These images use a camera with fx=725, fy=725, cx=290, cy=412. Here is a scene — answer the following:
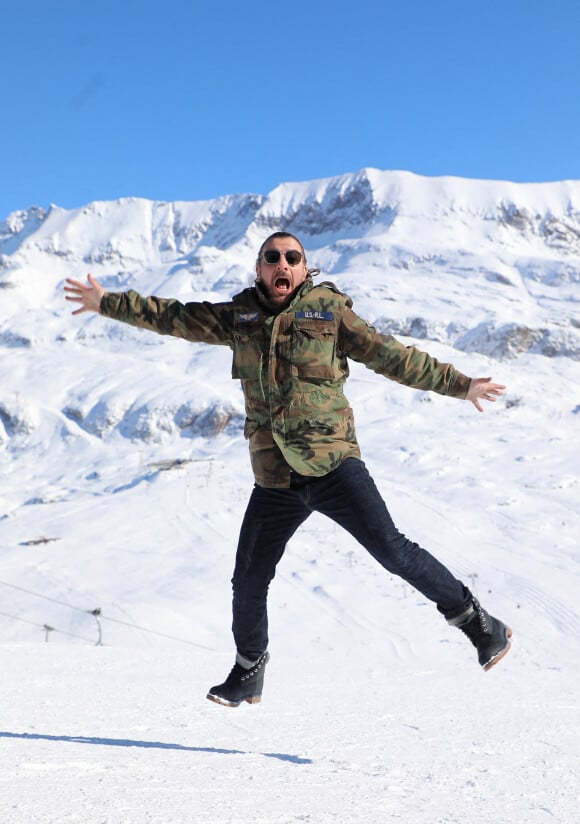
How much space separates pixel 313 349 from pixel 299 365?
110mm

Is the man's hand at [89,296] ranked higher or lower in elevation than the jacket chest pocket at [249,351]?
higher

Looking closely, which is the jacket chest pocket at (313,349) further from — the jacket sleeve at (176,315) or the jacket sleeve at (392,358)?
the jacket sleeve at (176,315)

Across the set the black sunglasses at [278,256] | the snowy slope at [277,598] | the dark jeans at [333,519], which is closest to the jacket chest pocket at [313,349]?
the black sunglasses at [278,256]

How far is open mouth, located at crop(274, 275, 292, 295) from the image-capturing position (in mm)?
3818

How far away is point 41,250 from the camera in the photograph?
174 meters

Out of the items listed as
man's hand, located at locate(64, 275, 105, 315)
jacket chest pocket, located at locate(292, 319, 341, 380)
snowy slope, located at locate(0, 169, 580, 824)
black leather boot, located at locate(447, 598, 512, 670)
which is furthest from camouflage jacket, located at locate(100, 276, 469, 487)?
snowy slope, located at locate(0, 169, 580, 824)

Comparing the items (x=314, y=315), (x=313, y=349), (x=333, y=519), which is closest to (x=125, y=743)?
(x=333, y=519)

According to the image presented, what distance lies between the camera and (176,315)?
13.3ft

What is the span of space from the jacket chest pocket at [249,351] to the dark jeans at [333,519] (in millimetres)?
598

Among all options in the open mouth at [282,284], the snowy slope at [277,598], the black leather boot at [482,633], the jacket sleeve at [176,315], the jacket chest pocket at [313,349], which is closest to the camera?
the snowy slope at [277,598]

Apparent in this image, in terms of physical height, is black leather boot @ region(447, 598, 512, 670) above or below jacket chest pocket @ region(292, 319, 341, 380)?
below

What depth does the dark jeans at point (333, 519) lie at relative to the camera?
3.74 metres

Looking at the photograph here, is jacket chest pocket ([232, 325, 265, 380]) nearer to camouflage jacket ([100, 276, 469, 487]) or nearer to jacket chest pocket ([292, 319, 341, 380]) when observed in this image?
camouflage jacket ([100, 276, 469, 487])

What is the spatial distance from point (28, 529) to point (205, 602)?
11049mm
